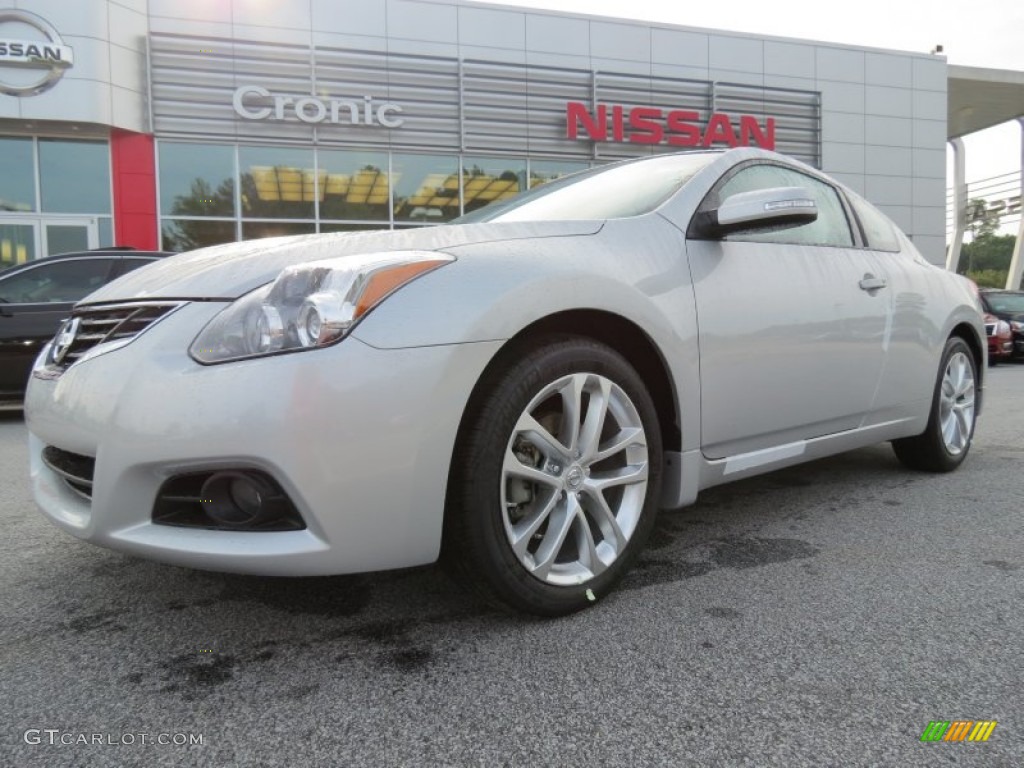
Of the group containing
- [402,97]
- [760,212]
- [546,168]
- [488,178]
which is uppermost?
[402,97]

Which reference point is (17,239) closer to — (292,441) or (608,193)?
(608,193)

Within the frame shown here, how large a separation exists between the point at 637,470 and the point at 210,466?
1.17 metres

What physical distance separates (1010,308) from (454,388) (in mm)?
16007

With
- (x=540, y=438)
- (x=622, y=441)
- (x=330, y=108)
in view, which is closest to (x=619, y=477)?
(x=622, y=441)

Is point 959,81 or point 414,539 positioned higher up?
point 959,81

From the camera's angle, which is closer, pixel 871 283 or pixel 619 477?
pixel 619 477

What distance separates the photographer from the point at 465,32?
15164mm

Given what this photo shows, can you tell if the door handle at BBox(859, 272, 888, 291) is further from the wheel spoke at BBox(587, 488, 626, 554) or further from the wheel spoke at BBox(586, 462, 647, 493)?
the wheel spoke at BBox(587, 488, 626, 554)

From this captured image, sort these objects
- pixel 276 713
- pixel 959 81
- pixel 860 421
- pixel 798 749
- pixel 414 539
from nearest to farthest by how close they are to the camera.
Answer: pixel 798 749, pixel 276 713, pixel 414 539, pixel 860 421, pixel 959 81

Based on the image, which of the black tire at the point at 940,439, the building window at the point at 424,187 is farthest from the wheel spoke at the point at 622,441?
the building window at the point at 424,187

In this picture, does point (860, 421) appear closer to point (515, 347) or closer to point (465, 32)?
point (515, 347)

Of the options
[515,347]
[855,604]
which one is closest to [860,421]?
[855,604]

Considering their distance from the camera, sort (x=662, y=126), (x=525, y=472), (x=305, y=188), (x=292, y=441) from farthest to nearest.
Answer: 1. (x=662, y=126)
2. (x=305, y=188)
3. (x=525, y=472)
4. (x=292, y=441)

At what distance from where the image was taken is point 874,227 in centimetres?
355
